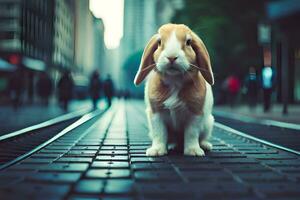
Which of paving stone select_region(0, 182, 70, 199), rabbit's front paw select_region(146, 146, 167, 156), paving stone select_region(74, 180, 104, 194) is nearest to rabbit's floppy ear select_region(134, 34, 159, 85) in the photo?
rabbit's front paw select_region(146, 146, 167, 156)

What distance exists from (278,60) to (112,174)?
1194 inches

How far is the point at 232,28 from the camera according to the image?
31406mm

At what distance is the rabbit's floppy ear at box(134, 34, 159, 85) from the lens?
5.33 m

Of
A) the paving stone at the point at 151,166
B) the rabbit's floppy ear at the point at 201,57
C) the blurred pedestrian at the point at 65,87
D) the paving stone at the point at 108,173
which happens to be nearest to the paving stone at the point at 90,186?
the paving stone at the point at 108,173

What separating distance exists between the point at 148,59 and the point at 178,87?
487mm

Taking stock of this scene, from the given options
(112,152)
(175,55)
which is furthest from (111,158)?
(175,55)

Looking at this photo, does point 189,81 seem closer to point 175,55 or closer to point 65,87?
point 175,55

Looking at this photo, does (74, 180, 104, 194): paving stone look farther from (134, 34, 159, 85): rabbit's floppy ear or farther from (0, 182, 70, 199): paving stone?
(134, 34, 159, 85): rabbit's floppy ear

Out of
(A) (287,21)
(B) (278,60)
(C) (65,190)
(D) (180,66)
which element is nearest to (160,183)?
(C) (65,190)

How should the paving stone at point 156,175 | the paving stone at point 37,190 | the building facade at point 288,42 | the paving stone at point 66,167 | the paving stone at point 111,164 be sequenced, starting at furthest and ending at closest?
1. the building facade at point 288,42
2. the paving stone at point 111,164
3. the paving stone at point 66,167
4. the paving stone at point 156,175
5. the paving stone at point 37,190

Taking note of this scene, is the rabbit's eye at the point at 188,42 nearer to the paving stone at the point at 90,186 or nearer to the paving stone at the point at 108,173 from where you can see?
the paving stone at the point at 108,173

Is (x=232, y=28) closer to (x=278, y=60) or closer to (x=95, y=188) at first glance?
(x=278, y=60)

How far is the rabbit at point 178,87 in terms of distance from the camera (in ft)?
16.6

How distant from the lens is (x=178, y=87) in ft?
17.2
